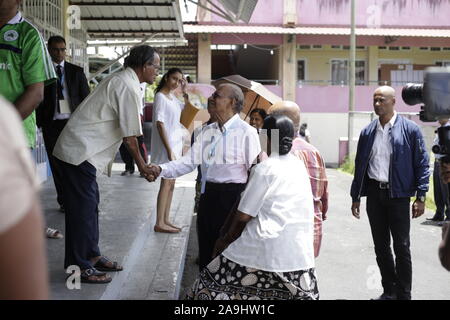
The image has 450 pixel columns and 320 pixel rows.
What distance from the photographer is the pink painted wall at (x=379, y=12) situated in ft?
77.2

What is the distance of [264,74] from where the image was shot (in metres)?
29.6

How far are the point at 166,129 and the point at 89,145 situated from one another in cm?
222

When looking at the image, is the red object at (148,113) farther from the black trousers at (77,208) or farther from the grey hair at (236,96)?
the black trousers at (77,208)

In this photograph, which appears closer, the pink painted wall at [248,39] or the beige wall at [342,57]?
the pink painted wall at [248,39]

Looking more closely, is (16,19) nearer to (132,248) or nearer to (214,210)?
(214,210)

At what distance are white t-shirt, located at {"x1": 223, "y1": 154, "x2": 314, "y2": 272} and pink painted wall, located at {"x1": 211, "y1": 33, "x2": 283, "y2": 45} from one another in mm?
20627

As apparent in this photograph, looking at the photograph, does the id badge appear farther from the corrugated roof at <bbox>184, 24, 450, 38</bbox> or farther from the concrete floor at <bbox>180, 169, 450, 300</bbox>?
the corrugated roof at <bbox>184, 24, 450, 38</bbox>

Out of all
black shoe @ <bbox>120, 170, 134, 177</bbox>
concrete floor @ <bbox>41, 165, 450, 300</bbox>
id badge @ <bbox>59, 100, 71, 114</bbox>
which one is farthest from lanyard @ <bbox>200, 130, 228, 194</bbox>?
black shoe @ <bbox>120, 170, 134, 177</bbox>

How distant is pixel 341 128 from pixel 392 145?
60.2ft

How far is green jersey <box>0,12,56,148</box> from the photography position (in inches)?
134

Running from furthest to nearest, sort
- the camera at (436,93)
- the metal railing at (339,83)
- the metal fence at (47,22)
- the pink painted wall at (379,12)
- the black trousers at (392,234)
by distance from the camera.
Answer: the metal railing at (339,83)
the pink painted wall at (379,12)
the metal fence at (47,22)
the black trousers at (392,234)
the camera at (436,93)

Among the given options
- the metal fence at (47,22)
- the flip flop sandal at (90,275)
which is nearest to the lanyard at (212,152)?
the flip flop sandal at (90,275)

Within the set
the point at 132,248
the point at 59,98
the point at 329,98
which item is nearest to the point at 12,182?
the point at 132,248
